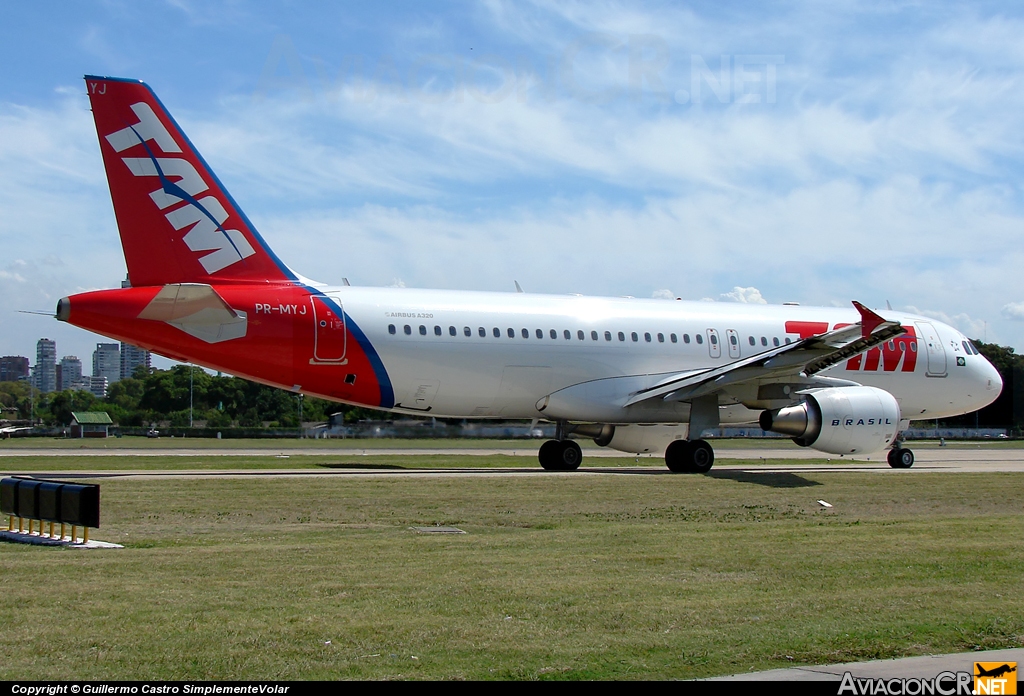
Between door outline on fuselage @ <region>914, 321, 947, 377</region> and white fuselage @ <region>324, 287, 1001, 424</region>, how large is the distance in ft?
0.12

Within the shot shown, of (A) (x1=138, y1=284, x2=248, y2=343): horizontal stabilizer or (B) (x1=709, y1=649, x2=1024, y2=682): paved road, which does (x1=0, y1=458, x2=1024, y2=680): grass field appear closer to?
(B) (x1=709, y1=649, x2=1024, y2=682): paved road

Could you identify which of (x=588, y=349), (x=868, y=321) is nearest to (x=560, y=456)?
(x=588, y=349)

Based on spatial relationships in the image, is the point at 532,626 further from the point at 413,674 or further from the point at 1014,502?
the point at 1014,502

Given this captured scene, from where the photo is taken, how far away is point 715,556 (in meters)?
11.5

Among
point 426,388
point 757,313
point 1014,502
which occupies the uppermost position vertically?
point 757,313

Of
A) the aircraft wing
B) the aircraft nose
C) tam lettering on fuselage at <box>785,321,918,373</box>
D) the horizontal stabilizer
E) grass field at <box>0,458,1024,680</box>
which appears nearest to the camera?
grass field at <box>0,458,1024,680</box>

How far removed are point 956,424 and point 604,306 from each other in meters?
70.5

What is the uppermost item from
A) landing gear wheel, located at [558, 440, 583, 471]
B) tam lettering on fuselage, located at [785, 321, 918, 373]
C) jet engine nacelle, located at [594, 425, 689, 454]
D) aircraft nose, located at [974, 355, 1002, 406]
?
tam lettering on fuselage, located at [785, 321, 918, 373]


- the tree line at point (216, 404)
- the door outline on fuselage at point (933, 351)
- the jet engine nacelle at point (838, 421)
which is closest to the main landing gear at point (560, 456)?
the jet engine nacelle at point (838, 421)

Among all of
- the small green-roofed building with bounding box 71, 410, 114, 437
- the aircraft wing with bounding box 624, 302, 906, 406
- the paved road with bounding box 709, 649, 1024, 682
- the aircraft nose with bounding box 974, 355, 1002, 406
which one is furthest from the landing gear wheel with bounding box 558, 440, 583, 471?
the small green-roofed building with bounding box 71, 410, 114, 437

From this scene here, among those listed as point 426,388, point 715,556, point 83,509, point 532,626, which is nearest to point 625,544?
point 715,556

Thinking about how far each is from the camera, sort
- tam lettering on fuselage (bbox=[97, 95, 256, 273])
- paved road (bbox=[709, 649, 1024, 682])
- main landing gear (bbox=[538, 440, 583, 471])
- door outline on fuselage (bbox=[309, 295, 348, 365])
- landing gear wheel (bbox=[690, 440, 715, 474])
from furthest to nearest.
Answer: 1. main landing gear (bbox=[538, 440, 583, 471])
2. landing gear wheel (bbox=[690, 440, 715, 474])
3. door outline on fuselage (bbox=[309, 295, 348, 365])
4. tam lettering on fuselage (bbox=[97, 95, 256, 273])
5. paved road (bbox=[709, 649, 1024, 682])

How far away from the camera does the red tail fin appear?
2116cm

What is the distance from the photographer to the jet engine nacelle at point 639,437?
2792cm
